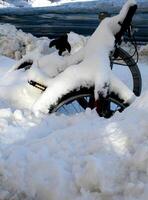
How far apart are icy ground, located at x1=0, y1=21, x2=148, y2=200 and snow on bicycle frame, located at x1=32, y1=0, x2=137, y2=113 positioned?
99 centimetres

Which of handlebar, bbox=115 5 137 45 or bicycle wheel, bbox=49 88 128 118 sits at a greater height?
handlebar, bbox=115 5 137 45

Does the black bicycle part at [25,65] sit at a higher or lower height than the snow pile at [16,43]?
higher

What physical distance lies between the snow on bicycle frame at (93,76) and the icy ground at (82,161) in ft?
3.24

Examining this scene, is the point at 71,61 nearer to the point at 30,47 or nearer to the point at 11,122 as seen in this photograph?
the point at 11,122

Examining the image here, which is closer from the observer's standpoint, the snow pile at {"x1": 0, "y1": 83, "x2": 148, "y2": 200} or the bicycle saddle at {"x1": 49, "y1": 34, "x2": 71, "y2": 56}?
the snow pile at {"x1": 0, "y1": 83, "x2": 148, "y2": 200}

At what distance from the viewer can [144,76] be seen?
8.58 meters

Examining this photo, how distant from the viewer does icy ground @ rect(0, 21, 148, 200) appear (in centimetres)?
260

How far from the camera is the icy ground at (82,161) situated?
2.60 metres

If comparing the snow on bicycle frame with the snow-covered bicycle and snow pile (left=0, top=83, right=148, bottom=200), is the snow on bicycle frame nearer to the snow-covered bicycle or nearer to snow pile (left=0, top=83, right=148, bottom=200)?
the snow-covered bicycle

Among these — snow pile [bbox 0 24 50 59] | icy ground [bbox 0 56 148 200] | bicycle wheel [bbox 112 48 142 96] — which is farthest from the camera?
snow pile [bbox 0 24 50 59]

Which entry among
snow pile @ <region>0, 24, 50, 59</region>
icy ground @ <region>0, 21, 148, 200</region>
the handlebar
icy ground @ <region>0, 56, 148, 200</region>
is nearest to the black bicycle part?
the handlebar

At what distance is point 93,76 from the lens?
4781 millimetres

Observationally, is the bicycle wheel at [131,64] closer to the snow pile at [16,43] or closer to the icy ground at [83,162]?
the icy ground at [83,162]

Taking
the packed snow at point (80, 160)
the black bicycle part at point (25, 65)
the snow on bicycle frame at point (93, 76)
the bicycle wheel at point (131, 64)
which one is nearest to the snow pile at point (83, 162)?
the packed snow at point (80, 160)
